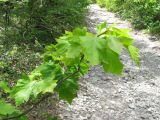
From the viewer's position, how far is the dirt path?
576 centimetres

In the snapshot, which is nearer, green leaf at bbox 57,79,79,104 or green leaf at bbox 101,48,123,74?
green leaf at bbox 101,48,123,74

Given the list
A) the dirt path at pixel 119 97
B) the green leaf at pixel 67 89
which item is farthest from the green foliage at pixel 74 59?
the dirt path at pixel 119 97

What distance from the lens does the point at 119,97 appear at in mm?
6602

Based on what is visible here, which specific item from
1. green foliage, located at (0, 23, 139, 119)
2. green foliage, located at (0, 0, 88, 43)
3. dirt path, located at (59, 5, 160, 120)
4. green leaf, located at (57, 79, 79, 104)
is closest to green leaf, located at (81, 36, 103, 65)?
green foliage, located at (0, 23, 139, 119)

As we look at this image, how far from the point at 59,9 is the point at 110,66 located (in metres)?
6.42

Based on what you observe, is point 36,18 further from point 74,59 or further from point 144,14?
point 144,14

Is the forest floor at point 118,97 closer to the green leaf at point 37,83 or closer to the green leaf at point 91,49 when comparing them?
the green leaf at point 37,83

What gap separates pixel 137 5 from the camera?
15.3m

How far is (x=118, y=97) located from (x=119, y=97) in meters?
0.02

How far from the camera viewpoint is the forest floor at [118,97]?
571 centimetres

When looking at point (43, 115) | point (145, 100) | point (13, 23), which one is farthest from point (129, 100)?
point (13, 23)

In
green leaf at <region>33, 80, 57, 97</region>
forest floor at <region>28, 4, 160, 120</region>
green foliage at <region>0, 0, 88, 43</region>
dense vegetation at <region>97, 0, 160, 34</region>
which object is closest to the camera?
green leaf at <region>33, 80, 57, 97</region>

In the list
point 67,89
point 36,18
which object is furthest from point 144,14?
point 67,89

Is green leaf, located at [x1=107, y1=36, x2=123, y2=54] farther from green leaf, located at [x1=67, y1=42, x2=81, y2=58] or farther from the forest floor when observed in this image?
the forest floor
